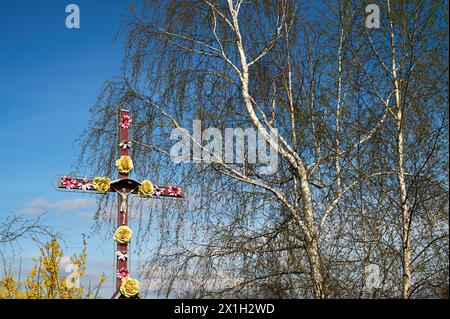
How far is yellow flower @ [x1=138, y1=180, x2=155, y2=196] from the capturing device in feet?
28.7

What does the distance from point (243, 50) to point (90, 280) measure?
Result: 4207 mm

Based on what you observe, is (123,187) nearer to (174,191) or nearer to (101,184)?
(101,184)

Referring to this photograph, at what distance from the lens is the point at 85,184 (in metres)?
8.65

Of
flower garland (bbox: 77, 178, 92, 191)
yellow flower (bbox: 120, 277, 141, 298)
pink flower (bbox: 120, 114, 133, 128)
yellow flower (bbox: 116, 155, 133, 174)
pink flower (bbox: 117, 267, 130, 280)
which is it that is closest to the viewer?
yellow flower (bbox: 120, 277, 141, 298)

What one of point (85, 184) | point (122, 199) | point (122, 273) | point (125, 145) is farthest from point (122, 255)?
point (125, 145)

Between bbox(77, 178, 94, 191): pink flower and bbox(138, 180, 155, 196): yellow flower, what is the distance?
727mm

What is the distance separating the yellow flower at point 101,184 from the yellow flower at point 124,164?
289 millimetres

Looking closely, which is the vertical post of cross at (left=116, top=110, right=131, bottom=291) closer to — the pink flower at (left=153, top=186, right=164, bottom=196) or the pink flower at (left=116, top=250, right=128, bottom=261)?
the pink flower at (left=116, top=250, right=128, bottom=261)

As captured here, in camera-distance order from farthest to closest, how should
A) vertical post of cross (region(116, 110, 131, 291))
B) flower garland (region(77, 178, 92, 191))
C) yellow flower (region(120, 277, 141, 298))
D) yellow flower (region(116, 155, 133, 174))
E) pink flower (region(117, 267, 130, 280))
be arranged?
1. yellow flower (region(116, 155, 133, 174))
2. flower garland (region(77, 178, 92, 191))
3. vertical post of cross (region(116, 110, 131, 291))
4. pink flower (region(117, 267, 130, 280))
5. yellow flower (region(120, 277, 141, 298))

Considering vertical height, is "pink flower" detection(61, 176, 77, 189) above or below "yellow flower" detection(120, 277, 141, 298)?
above

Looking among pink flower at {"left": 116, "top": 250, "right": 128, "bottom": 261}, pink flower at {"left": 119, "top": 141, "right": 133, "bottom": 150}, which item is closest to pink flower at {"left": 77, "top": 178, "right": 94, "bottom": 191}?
pink flower at {"left": 119, "top": 141, "right": 133, "bottom": 150}

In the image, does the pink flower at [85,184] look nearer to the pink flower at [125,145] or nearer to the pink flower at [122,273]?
the pink flower at [125,145]

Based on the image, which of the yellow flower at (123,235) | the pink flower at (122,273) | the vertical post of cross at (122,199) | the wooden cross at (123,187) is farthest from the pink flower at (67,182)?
the pink flower at (122,273)
